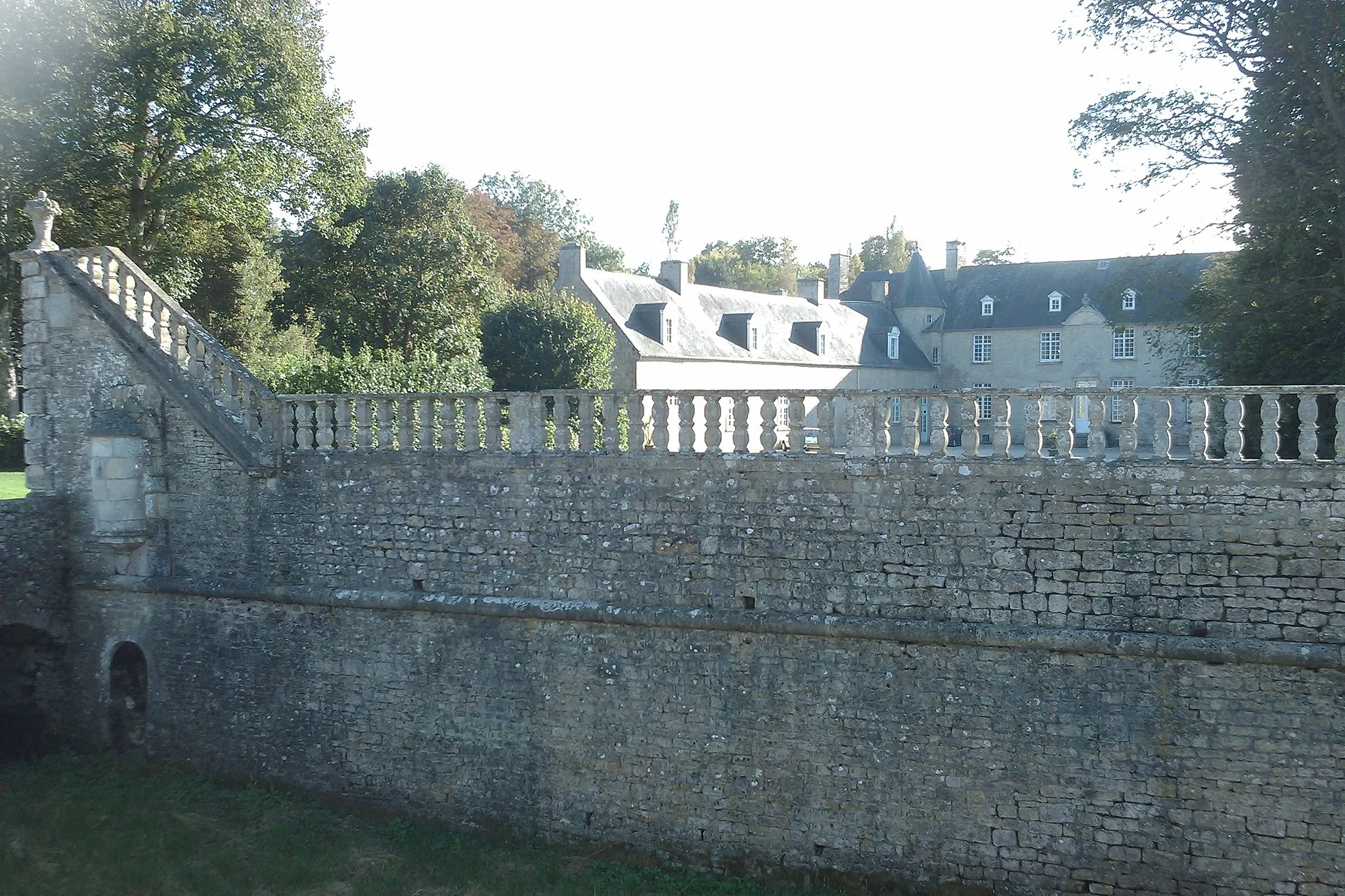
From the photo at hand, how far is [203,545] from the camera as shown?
431 inches

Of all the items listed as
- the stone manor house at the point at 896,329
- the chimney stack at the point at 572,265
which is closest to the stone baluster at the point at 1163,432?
the stone manor house at the point at 896,329

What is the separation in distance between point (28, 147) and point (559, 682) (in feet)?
39.2

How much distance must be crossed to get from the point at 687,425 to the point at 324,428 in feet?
12.7

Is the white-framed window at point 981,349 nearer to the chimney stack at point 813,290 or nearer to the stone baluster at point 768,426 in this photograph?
the chimney stack at point 813,290

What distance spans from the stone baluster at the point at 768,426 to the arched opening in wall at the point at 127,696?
7468 mm

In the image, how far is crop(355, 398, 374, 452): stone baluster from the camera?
10.2m

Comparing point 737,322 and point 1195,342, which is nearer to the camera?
point 1195,342

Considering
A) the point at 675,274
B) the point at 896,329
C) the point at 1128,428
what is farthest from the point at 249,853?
the point at 896,329

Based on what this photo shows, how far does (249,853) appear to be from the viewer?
942cm

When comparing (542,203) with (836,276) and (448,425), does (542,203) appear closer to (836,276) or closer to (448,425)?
(836,276)

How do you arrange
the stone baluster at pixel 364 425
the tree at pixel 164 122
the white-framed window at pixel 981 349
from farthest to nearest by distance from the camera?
the white-framed window at pixel 981 349 < the tree at pixel 164 122 < the stone baluster at pixel 364 425

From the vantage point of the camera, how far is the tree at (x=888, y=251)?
5622 cm

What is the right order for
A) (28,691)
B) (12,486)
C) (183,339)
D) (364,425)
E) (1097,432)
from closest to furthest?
(1097,432) < (364,425) < (183,339) < (28,691) < (12,486)

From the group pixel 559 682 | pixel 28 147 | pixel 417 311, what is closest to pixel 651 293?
pixel 417 311
